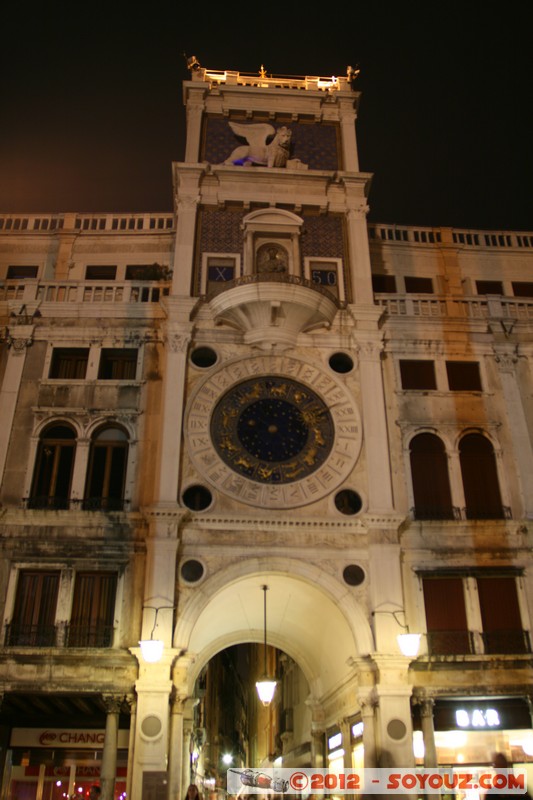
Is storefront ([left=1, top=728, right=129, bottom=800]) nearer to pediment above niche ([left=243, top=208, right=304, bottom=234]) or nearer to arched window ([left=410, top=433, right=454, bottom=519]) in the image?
arched window ([left=410, top=433, right=454, bottom=519])

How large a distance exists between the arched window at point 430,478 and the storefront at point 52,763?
1045cm

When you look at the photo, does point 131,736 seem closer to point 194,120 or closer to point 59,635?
point 59,635

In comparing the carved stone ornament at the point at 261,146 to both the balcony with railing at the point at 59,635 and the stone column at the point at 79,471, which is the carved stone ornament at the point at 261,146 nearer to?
the stone column at the point at 79,471

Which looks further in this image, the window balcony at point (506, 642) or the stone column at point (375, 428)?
the stone column at point (375, 428)

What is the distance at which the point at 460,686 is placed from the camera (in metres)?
17.4

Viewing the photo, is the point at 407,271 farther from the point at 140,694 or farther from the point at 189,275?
the point at 140,694

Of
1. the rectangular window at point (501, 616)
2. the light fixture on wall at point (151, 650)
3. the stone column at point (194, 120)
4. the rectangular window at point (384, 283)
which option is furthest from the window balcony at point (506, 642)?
the stone column at point (194, 120)

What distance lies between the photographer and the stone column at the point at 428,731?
16.9m

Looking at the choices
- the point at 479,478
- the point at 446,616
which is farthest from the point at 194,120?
the point at 446,616

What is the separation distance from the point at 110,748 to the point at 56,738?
3162 millimetres

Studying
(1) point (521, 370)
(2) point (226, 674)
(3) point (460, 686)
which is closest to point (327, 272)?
(1) point (521, 370)

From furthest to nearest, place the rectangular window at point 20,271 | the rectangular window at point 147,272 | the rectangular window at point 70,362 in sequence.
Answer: the rectangular window at point 20,271 < the rectangular window at point 147,272 < the rectangular window at point 70,362

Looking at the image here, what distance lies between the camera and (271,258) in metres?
23.3

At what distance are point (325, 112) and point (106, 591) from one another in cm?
1880
